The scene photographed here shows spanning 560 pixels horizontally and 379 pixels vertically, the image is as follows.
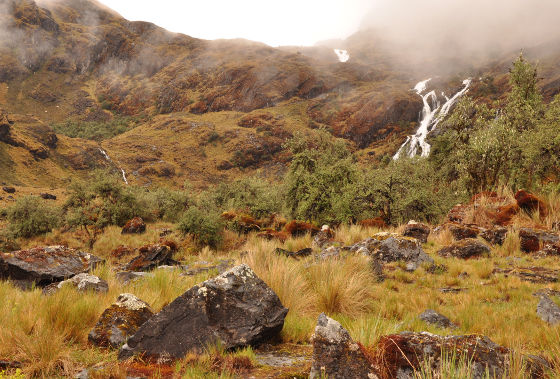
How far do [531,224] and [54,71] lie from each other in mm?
237096

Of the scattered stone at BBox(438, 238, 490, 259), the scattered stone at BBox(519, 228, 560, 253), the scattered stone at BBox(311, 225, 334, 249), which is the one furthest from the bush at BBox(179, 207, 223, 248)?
the scattered stone at BBox(519, 228, 560, 253)

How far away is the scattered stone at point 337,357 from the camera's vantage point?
2116 mm

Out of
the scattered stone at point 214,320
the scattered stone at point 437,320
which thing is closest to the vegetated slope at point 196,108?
the scattered stone at point 214,320

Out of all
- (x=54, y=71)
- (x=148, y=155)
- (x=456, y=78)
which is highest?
(x=54, y=71)

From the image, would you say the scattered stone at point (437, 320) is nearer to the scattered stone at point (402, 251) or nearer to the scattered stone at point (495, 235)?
the scattered stone at point (402, 251)

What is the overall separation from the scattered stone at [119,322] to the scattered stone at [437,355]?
262 cm

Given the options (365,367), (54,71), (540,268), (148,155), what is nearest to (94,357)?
(365,367)

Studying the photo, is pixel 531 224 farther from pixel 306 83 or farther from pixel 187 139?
pixel 306 83

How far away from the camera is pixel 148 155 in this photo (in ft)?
357

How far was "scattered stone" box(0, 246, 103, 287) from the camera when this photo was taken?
7719 mm

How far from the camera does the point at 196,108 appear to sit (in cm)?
16900

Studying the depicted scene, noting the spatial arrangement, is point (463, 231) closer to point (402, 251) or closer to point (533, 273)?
point (402, 251)

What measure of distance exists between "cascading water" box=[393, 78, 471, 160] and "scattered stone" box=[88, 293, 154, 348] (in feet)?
272

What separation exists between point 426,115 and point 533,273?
433 ft
